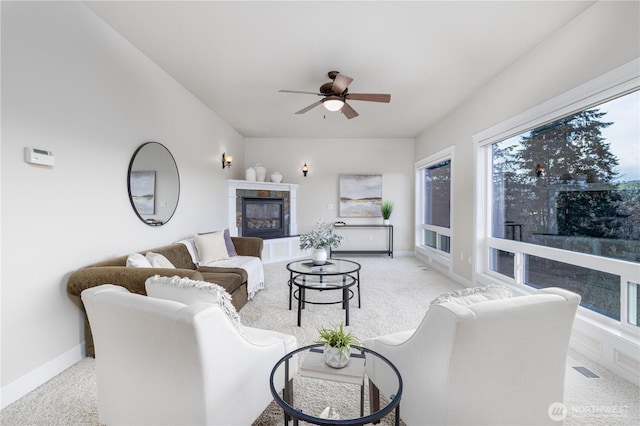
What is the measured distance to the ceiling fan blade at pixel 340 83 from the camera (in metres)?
2.83

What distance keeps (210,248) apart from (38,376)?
6.17 feet

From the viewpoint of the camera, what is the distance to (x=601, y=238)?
220 centimetres

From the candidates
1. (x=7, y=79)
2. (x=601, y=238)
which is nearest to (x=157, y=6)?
(x=7, y=79)

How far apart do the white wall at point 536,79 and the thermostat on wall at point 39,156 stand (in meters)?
4.05

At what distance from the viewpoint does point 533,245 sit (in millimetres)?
2906

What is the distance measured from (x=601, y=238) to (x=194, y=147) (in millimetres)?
4559

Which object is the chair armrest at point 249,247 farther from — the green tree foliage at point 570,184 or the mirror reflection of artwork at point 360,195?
the green tree foliage at point 570,184

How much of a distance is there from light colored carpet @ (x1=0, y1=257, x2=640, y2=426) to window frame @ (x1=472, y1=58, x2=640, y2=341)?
1.67 ft

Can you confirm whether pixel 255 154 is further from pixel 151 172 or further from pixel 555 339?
pixel 555 339

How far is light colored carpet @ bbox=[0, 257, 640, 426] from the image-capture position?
5.15 ft

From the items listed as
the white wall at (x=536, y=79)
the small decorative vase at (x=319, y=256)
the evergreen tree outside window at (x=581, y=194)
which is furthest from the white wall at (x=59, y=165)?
the evergreen tree outside window at (x=581, y=194)

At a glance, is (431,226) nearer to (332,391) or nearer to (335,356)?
(332,391)

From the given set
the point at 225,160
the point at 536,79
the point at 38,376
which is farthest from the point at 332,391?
the point at 225,160

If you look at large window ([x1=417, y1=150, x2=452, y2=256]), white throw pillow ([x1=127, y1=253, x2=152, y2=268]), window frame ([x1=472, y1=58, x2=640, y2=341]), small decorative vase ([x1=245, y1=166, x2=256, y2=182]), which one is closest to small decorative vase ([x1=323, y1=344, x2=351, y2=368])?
white throw pillow ([x1=127, y1=253, x2=152, y2=268])
